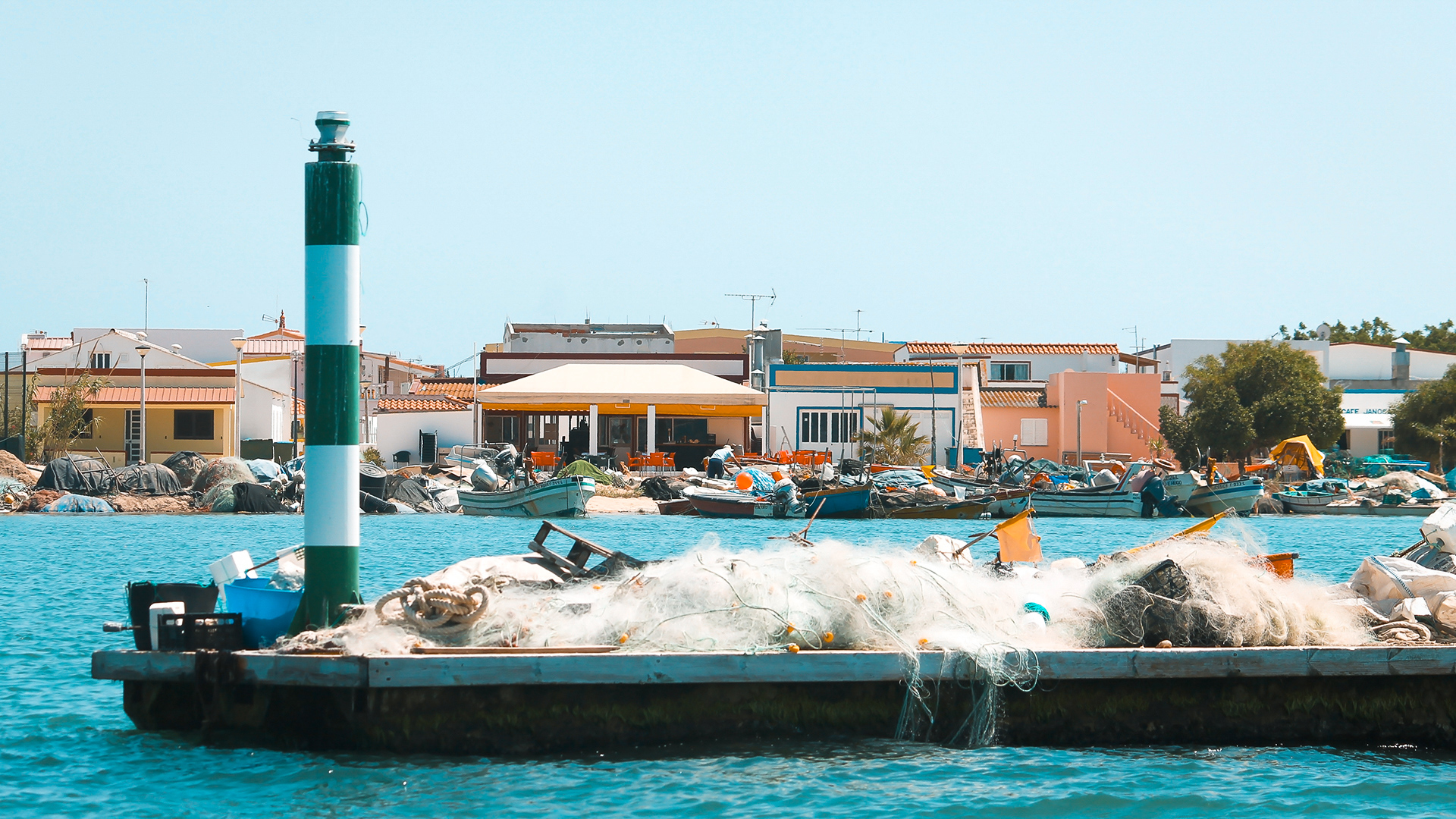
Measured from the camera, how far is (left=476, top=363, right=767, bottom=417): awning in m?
46.4

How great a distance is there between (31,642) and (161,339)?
69.0 meters

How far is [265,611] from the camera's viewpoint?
8875mm

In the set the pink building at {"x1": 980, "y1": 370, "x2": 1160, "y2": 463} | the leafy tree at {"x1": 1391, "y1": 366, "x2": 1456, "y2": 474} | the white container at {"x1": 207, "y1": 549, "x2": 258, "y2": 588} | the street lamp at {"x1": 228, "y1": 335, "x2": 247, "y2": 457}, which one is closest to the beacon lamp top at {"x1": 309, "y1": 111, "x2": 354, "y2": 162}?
the white container at {"x1": 207, "y1": 549, "x2": 258, "y2": 588}

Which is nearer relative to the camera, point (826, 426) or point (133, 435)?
point (133, 435)

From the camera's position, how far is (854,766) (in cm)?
820

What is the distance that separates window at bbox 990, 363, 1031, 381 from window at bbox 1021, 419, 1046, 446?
854 cm

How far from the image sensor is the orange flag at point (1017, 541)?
40.0 ft

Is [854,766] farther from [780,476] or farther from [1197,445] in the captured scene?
[1197,445]

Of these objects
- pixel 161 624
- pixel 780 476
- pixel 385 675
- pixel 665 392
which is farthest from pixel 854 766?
pixel 665 392

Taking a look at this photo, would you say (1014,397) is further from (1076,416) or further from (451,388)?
(451,388)

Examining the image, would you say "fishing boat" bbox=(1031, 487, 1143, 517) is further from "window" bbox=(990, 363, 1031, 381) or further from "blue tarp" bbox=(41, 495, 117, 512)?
"window" bbox=(990, 363, 1031, 381)

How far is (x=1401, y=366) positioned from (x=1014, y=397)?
1051 inches

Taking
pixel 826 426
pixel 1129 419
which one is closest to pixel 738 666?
pixel 826 426

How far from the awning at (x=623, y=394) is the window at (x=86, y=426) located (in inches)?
564
